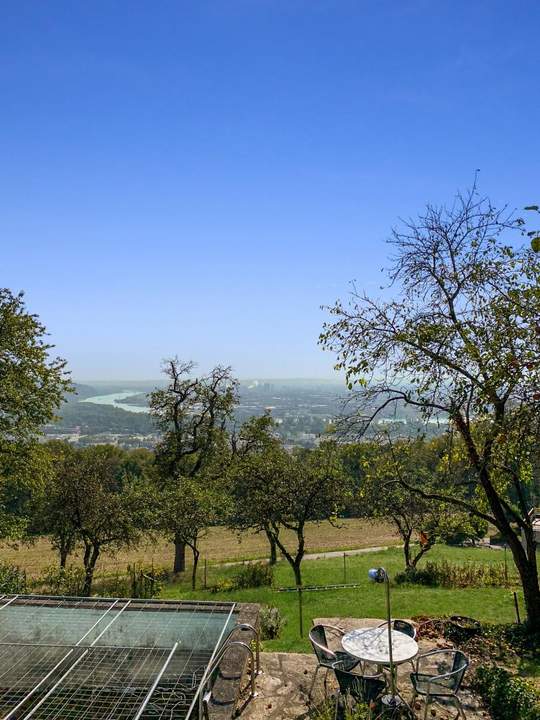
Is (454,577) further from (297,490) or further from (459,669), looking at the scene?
(459,669)

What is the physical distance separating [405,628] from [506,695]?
1624 mm

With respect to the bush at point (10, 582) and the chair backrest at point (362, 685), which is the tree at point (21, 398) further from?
the chair backrest at point (362, 685)

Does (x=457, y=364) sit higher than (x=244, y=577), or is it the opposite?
(x=457, y=364)

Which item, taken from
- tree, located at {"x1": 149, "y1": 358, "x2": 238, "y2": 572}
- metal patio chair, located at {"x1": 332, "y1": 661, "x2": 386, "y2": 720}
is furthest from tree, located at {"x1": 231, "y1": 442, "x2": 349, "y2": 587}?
tree, located at {"x1": 149, "y1": 358, "x2": 238, "y2": 572}

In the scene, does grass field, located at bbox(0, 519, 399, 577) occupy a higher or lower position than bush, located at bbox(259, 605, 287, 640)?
lower

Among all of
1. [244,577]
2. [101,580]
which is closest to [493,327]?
[244,577]

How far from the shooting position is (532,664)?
26.5 ft

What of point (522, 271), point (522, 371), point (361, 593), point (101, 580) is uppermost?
point (522, 271)

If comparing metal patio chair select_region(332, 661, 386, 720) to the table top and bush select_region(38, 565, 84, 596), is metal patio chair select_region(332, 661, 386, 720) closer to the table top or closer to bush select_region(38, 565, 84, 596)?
the table top

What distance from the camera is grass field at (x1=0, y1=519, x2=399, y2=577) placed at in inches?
1141

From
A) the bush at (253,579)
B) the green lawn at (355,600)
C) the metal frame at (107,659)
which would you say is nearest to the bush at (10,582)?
the green lawn at (355,600)

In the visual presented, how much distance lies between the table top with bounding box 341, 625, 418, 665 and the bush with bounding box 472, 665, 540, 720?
1.14m

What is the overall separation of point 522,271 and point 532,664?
22.0ft

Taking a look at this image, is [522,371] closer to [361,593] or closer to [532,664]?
[532,664]
